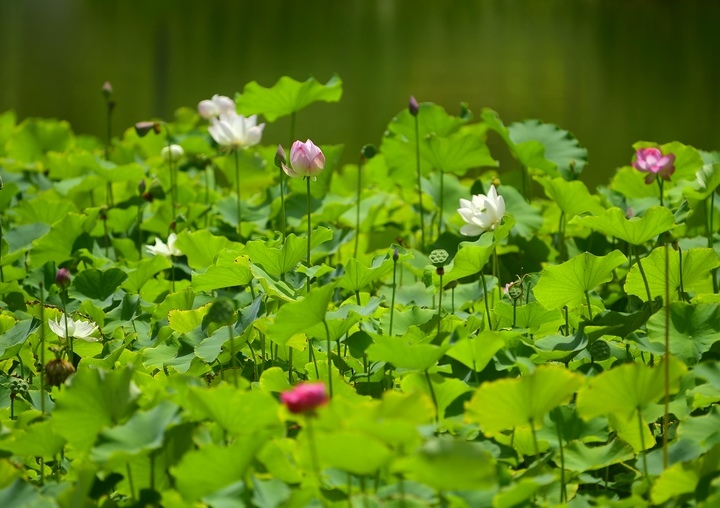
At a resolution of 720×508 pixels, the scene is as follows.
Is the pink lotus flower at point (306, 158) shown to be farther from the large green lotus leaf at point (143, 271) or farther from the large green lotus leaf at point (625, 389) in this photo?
the large green lotus leaf at point (625, 389)

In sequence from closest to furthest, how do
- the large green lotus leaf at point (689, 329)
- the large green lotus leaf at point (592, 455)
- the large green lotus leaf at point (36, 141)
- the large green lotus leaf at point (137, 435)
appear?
the large green lotus leaf at point (137, 435) → the large green lotus leaf at point (592, 455) → the large green lotus leaf at point (689, 329) → the large green lotus leaf at point (36, 141)

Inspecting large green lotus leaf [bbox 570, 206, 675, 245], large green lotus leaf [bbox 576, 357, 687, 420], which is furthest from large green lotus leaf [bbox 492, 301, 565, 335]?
large green lotus leaf [bbox 576, 357, 687, 420]

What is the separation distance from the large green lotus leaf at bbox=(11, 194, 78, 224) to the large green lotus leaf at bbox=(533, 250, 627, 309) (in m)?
0.82

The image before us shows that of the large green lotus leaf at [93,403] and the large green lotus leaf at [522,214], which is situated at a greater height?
the large green lotus leaf at [93,403]

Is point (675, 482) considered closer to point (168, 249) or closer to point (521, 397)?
point (521, 397)

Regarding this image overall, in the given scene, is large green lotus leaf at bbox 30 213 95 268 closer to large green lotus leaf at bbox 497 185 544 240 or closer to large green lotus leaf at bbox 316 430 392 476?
large green lotus leaf at bbox 497 185 544 240

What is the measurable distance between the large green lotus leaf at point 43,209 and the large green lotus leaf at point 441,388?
0.84 m

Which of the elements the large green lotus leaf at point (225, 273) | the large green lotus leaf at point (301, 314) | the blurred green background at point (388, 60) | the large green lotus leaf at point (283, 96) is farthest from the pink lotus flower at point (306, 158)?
the blurred green background at point (388, 60)

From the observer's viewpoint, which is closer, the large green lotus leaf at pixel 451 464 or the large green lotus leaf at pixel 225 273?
the large green lotus leaf at pixel 451 464

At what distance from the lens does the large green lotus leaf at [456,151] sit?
1534 mm

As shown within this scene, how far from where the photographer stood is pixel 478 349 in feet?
3.07

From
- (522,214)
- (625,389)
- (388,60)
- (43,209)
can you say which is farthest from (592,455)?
(388,60)

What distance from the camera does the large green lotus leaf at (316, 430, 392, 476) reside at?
0.66m

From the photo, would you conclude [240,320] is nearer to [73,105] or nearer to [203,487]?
[203,487]
